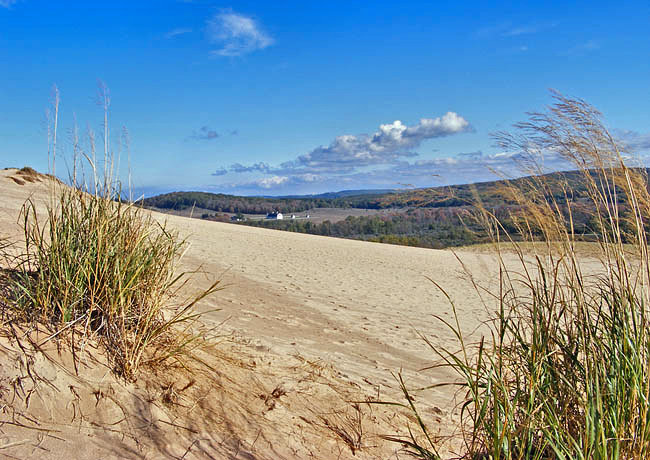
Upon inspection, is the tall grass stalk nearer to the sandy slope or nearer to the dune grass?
the sandy slope

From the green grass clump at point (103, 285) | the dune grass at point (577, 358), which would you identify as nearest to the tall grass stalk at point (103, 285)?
the green grass clump at point (103, 285)

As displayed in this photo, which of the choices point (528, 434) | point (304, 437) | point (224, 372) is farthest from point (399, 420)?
point (528, 434)

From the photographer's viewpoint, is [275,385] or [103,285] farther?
[275,385]

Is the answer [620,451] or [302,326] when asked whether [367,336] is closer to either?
[302,326]

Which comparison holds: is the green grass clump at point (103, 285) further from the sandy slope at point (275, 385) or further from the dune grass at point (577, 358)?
the dune grass at point (577, 358)

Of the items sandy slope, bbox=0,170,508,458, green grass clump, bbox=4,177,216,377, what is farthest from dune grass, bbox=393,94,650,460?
green grass clump, bbox=4,177,216,377

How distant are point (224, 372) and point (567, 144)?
2933 mm

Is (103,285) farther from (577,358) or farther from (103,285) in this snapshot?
(577,358)

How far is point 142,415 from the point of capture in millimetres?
3047

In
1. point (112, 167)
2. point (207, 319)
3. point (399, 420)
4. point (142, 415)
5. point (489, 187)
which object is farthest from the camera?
point (207, 319)

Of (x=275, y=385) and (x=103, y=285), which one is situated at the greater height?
(x=103, y=285)

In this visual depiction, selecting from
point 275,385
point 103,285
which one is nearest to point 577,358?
point 275,385

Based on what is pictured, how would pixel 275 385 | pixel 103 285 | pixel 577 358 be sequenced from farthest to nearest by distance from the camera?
pixel 275 385, pixel 103 285, pixel 577 358

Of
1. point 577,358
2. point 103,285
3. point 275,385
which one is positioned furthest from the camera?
point 275,385
